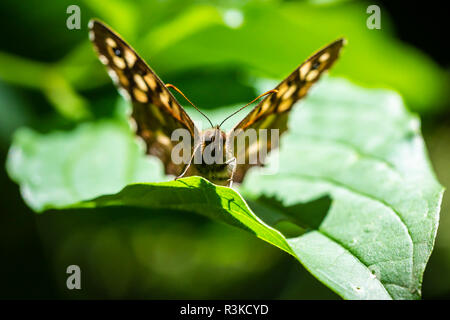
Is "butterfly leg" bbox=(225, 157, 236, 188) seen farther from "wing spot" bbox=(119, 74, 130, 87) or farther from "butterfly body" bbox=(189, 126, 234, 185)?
"wing spot" bbox=(119, 74, 130, 87)

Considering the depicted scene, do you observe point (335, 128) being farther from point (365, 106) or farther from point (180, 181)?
point (180, 181)

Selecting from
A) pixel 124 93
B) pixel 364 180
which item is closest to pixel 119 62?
pixel 124 93

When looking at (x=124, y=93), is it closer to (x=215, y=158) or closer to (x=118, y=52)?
(x=118, y=52)

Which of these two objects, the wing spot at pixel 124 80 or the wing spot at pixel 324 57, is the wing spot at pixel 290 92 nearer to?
the wing spot at pixel 324 57

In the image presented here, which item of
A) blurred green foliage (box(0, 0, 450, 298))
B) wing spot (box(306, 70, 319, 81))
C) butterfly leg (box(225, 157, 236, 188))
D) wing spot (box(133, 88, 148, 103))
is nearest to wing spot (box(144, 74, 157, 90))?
wing spot (box(133, 88, 148, 103))

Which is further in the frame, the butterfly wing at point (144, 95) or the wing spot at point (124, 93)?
the wing spot at point (124, 93)

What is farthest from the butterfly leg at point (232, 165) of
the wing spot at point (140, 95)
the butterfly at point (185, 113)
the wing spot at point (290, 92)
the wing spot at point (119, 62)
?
the wing spot at point (119, 62)

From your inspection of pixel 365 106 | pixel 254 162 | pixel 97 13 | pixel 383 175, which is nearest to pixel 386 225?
pixel 383 175
